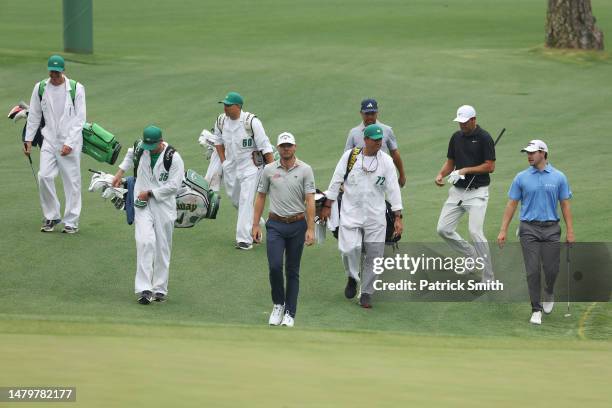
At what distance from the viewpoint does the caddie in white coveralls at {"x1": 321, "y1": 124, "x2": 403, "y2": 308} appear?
45.4 feet

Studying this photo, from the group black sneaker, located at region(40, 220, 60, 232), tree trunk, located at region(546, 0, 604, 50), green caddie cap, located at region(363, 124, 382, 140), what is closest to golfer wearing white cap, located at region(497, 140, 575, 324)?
green caddie cap, located at region(363, 124, 382, 140)

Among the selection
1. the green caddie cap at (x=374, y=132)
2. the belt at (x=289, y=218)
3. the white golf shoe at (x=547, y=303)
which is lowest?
the white golf shoe at (x=547, y=303)

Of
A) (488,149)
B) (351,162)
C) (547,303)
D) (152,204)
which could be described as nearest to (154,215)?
(152,204)

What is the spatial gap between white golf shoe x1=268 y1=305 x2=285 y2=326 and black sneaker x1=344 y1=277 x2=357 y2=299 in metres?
1.58

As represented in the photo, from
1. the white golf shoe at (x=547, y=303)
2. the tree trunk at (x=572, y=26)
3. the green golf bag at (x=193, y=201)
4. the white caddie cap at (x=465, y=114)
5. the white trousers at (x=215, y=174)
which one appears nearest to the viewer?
the white golf shoe at (x=547, y=303)

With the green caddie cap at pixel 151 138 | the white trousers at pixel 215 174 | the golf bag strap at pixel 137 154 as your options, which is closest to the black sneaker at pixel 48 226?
the white trousers at pixel 215 174

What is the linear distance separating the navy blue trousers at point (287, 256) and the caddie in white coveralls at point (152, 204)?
4.59ft

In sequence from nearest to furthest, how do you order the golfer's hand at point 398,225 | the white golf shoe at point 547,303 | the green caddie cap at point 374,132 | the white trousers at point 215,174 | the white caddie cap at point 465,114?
the green caddie cap at point 374,132 → the golfer's hand at point 398,225 → the white golf shoe at point 547,303 → the white caddie cap at point 465,114 → the white trousers at point 215,174

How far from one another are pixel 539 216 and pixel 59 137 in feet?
20.8

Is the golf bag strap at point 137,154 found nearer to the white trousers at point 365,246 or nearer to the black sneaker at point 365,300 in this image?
the white trousers at point 365,246

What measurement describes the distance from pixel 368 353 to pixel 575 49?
23796 millimetres

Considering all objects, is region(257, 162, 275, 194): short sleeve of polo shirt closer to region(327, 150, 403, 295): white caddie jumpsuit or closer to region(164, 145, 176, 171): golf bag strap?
region(327, 150, 403, 295): white caddie jumpsuit

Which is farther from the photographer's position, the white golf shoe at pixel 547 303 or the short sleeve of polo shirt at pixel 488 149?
the short sleeve of polo shirt at pixel 488 149

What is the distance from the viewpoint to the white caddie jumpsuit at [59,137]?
53.0 feet
